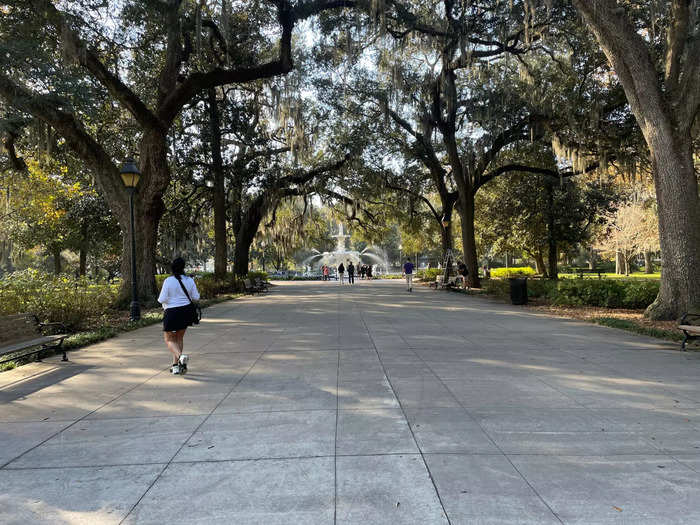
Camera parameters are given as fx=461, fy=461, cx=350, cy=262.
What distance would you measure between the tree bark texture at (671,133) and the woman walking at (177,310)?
10.2 metres

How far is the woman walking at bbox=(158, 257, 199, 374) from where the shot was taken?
6535 millimetres

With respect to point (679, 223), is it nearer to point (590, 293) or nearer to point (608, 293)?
point (608, 293)

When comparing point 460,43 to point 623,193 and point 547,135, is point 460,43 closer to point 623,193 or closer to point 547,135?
point 547,135

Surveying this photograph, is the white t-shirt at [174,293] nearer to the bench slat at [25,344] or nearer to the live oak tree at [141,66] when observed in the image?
the bench slat at [25,344]

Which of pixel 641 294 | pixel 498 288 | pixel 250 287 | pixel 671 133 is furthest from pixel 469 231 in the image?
pixel 671 133

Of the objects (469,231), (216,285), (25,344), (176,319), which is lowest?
(25,344)

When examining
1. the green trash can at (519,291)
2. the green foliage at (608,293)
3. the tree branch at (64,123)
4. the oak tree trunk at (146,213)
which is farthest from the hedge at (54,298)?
the green foliage at (608,293)

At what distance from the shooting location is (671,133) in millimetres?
10297

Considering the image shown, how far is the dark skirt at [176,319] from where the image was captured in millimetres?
6531

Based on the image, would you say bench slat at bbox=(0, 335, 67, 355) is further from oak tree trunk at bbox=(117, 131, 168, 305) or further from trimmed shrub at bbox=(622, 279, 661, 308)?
trimmed shrub at bbox=(622, 279, 661, 308)

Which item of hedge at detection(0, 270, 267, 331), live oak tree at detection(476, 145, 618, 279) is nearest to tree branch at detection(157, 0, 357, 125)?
hedge at detection(0, 270, 267, 331)

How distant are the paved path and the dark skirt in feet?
2.27

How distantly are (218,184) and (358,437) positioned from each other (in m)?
20.0

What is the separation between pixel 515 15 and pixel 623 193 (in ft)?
70.8
